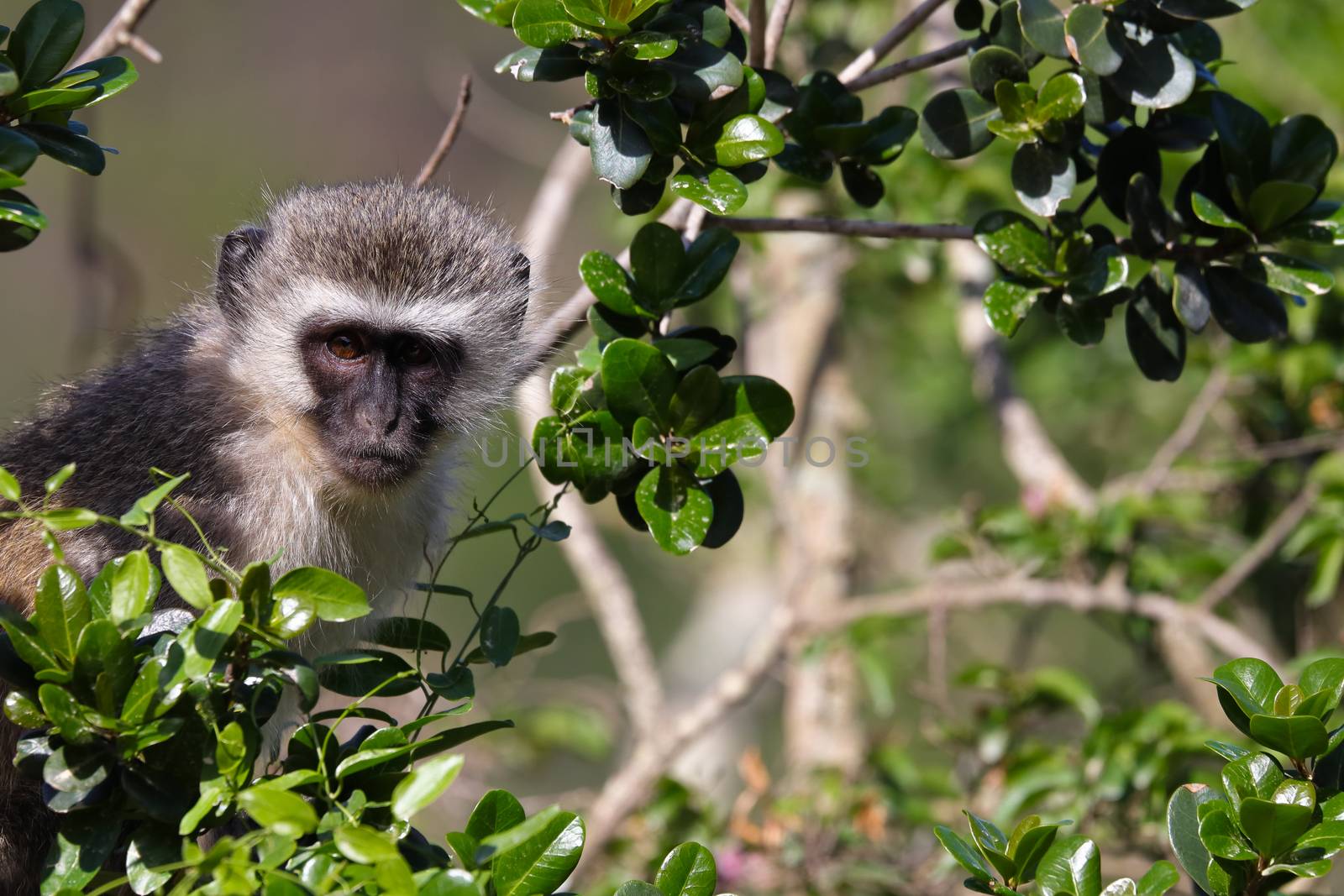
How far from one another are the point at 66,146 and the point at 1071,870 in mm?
1731

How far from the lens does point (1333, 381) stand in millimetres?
3662

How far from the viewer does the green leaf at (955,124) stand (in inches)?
84.0

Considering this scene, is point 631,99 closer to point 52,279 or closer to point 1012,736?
point 1012,736

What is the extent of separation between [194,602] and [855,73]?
152cm

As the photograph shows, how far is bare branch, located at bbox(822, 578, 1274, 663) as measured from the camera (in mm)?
3373

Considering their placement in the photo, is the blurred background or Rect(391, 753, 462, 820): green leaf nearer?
Rect(391, 753, 462, 820): green leaf

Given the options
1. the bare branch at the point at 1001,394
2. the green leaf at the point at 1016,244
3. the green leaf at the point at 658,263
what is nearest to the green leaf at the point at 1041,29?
the green leaf at the point at 1016,244

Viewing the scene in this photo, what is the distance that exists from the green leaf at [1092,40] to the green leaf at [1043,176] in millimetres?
163

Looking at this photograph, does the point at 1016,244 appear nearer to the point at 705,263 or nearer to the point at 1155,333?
the point at 1155,333

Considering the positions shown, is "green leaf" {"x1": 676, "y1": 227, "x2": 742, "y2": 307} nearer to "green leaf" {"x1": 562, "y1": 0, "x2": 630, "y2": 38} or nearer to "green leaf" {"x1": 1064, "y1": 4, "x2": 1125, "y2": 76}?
"green leaf" {"x1": 562, "y1": 0, "x2": 630, "y2": 38}

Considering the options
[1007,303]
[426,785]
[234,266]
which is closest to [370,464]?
[234,266]

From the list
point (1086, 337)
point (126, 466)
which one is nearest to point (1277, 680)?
point (1086, 337)

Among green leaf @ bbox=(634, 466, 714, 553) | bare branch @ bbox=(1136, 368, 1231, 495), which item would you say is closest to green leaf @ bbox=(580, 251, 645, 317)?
green leaf @ bbox=(634, 466, 714, 553)

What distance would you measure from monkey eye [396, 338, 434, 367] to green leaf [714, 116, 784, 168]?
1136mm
